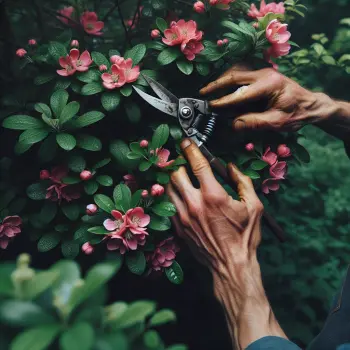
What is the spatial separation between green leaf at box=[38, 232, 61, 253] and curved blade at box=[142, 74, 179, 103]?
52cm

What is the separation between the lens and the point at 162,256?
161 centimetres

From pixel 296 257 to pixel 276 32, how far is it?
49.5 inches

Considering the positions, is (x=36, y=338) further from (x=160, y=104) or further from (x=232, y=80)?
(x=232, y=80)

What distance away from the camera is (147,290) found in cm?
207

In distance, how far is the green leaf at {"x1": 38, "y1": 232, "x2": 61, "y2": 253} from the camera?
1.64 m

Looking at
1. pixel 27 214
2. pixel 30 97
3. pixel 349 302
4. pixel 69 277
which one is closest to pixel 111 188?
pixel 27 214

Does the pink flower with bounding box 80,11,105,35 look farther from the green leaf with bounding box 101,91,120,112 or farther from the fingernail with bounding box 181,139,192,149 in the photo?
the fingernail with bounding box 181,139,192,149

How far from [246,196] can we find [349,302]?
41 centimetres

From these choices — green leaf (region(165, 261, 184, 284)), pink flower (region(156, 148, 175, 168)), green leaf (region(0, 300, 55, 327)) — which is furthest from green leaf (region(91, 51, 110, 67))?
green leaf (region(0, 300, 55, 327))

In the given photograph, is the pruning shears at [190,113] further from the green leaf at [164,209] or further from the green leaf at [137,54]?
the green leaf at [164,209]

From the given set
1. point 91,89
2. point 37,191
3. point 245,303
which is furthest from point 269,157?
point 37,191

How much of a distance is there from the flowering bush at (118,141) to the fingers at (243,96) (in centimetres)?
12

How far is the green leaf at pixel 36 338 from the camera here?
22.7 inches

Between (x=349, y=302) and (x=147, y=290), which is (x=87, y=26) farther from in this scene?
(x=349, y=302)
